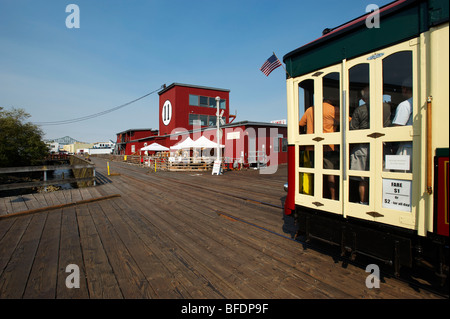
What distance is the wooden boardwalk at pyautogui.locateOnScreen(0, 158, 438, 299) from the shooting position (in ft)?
8.31

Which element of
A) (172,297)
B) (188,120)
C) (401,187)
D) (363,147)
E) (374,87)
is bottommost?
(172,297)

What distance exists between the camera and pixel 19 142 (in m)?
26.9

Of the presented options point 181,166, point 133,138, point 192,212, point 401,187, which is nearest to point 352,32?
point 401,187

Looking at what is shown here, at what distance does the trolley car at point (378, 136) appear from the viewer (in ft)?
6.92

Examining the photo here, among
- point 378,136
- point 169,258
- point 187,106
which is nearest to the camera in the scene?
point 378,136

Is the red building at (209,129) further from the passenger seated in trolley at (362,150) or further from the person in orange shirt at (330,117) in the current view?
the passenger seated in trolley at (362,150)

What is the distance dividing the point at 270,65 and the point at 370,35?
1758 millimetres

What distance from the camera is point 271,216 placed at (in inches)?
214

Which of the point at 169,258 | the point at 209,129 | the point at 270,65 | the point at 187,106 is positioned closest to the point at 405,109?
the point at 270,65

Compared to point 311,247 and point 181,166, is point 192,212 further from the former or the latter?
point 181,166

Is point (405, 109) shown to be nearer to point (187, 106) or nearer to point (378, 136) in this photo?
point (378, 136)

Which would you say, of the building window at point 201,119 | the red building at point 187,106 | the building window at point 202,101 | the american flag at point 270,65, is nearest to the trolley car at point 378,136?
the american flag at point 270,65

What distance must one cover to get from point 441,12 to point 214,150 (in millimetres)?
20667
